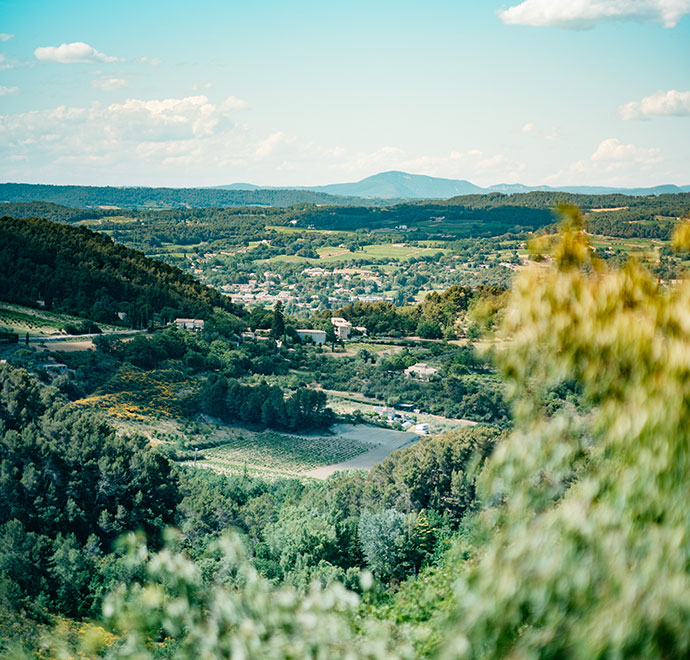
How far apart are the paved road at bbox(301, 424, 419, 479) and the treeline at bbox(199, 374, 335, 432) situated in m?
1.22

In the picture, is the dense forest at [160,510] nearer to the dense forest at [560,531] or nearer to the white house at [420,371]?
the dense forest at [560,531]

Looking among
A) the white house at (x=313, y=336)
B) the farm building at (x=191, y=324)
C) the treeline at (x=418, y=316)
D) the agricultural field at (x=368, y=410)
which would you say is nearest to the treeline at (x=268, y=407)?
the agricultural field at (x=368, y=410)

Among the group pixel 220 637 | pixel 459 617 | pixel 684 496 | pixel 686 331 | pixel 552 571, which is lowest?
pixel 220 637

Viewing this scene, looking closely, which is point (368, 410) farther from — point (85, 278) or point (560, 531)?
point (560, 531)

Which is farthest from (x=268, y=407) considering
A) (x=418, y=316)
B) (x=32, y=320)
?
(x=418, y=316)

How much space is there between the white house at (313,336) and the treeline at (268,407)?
1372cm

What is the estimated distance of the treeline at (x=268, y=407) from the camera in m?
30.7

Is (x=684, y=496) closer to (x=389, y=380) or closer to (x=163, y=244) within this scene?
(x=389, y=380)

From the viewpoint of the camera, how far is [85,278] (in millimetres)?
40406

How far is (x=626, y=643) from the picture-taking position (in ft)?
6.94

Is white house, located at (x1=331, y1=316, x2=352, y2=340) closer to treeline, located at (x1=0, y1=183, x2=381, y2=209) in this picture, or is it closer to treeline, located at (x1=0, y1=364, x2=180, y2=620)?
treeline, located at (x1=0, y1=364, x2=180, y2=620)

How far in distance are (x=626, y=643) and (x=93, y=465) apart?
46.9 ft

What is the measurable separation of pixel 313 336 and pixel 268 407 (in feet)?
50.7

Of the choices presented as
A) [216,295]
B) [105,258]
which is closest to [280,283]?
[216,295]
